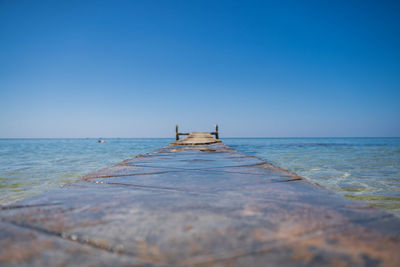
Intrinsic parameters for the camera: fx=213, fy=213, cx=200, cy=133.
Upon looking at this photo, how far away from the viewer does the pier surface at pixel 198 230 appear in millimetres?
589

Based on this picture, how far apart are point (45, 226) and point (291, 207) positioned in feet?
3.49

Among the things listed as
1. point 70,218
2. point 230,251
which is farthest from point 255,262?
point 70,218

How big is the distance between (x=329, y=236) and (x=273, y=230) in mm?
178

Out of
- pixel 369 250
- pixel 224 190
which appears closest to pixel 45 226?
pixel 224 190

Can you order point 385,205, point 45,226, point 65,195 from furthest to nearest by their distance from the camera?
1. point 385,205
2. point 65,195
3. point 45,226

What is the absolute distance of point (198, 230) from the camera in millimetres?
769

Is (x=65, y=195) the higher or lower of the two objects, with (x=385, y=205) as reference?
higher

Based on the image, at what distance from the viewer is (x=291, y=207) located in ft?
3.40

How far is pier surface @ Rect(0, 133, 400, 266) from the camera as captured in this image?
589 mm

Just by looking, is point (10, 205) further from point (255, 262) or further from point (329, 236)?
point (329, 236)

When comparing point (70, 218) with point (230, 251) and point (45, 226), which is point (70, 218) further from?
point (230, 251)

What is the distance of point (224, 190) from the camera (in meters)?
1.43

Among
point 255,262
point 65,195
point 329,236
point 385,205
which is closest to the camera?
point 255,262

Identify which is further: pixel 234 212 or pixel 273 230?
pixel 234 212
